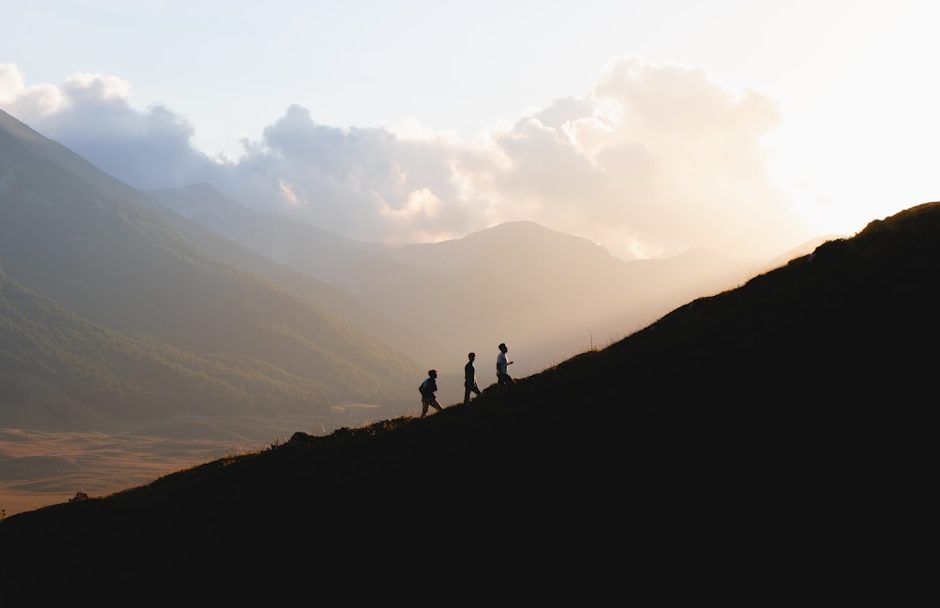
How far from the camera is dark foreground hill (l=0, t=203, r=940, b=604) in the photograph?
14570 millimetres

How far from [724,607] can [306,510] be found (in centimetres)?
1328

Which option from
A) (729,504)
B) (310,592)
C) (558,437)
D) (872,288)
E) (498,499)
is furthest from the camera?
(872,288)

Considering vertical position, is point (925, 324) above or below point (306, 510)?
above

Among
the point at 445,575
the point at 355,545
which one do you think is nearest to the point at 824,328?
the point at 445,575

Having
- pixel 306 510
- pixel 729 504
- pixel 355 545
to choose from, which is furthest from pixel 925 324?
pixel 306 510

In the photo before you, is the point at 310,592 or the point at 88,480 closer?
the point at 310,592

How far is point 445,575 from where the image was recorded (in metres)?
16.2

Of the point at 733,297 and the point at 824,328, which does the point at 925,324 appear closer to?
the point at 824,328

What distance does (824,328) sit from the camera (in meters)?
21.5

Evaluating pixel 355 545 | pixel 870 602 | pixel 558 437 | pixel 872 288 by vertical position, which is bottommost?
Answer: pixel 870 602

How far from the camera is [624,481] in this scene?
1738 cm

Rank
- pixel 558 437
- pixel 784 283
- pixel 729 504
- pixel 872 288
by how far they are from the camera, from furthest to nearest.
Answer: pixel 784 283, pixel 872 288, pixel 558 437, pixel 729 504

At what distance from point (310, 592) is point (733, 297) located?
66.9ft

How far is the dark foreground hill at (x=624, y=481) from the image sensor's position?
47.8 ft
